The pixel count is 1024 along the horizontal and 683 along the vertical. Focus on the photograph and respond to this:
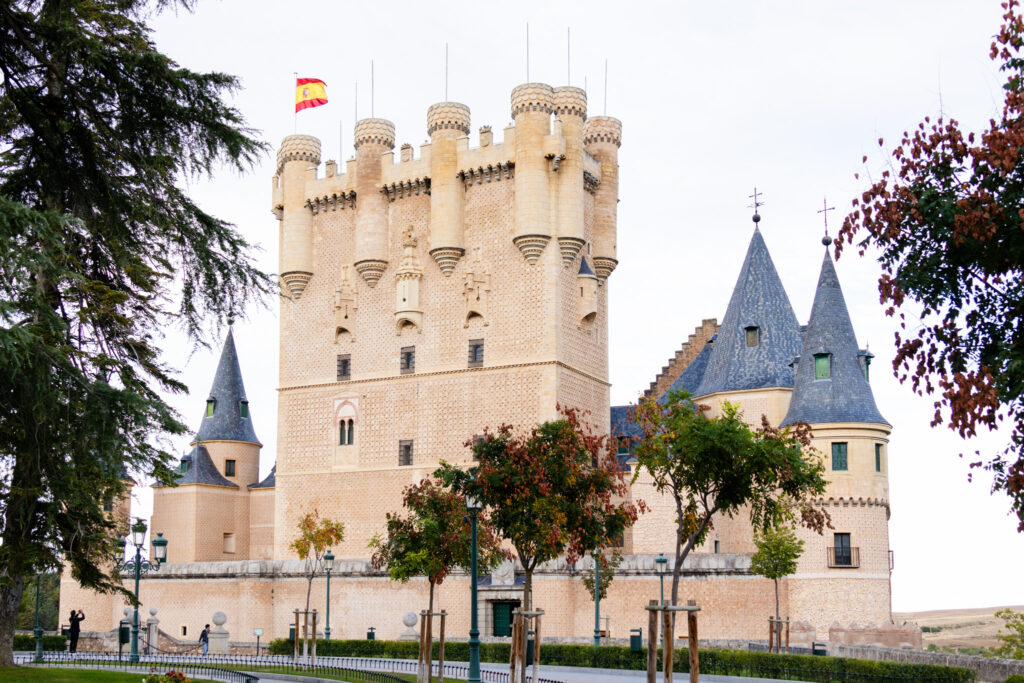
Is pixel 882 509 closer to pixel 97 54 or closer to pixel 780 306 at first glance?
pixel 780 306

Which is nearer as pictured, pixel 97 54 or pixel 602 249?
pixel 97 54

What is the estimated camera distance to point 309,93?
49125 millimetres

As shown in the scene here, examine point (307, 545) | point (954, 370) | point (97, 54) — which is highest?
point (97, 54)

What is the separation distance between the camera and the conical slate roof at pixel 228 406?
5616cm

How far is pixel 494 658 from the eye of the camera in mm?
31703

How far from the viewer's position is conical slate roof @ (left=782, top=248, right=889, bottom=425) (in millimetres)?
37438

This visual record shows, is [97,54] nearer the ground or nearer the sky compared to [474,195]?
nearer the ground

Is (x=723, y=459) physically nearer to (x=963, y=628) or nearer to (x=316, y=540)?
(x=316, y=540)

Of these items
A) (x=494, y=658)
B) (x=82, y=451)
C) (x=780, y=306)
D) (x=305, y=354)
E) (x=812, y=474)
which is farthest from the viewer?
(x=305, y=354)

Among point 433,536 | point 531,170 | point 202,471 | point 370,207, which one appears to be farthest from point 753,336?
point 202,471

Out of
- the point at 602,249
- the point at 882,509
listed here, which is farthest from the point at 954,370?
the point at 602,249

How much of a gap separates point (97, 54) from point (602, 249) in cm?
3402

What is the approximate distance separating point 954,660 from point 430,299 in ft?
87.5

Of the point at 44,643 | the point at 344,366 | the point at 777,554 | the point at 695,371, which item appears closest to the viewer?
the point at 777,554
